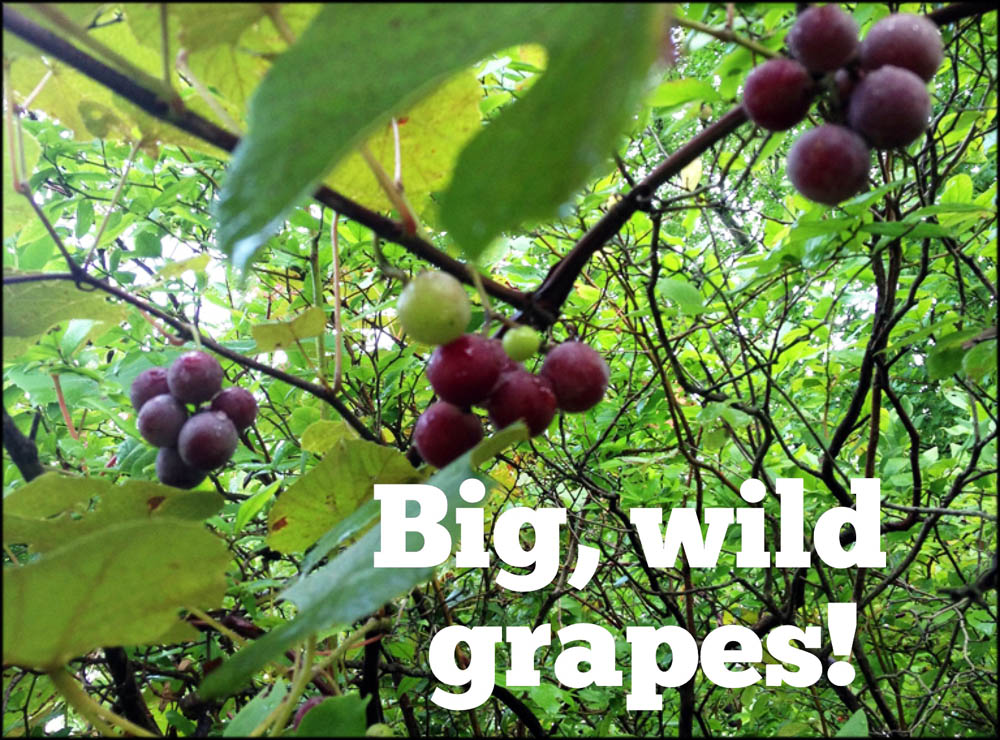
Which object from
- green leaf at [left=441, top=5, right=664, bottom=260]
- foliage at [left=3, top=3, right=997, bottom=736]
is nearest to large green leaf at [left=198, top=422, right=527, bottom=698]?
foliage at [left=3, top=3, right=997, bottom=736]

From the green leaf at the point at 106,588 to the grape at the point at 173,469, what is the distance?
0.26 metres

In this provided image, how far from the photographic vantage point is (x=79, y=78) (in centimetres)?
63

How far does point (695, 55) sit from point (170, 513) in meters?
1.38

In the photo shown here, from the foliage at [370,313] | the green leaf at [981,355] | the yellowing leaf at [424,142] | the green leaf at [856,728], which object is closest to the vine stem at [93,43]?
the foliage at [370,313]

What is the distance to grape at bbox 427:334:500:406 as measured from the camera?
51cm

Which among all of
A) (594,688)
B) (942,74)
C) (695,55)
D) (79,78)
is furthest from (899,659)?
(79,78)

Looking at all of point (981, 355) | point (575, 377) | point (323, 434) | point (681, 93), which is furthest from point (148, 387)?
point (981, 355)

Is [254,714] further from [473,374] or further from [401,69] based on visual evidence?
[401,69]

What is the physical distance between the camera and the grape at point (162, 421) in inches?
27.1

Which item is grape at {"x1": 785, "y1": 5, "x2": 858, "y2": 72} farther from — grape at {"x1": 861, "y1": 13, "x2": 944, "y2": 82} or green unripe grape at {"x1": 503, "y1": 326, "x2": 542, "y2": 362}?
green unripe grape at {"x1": 503, "y1": 326, "x2": 542, "y2": 362}

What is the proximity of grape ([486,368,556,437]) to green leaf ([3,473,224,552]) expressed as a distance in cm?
27

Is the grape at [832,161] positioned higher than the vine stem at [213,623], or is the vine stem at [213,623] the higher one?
the grape at [832,161]

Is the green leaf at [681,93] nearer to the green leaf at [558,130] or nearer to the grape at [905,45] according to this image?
the grape at [905,45]

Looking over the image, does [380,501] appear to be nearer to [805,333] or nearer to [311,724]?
[311,724]
